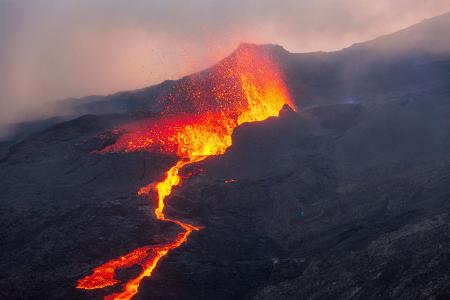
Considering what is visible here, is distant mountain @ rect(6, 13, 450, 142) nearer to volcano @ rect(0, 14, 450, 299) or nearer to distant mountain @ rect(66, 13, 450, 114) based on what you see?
distant mountain @ rect(66, 13, 450, 114)

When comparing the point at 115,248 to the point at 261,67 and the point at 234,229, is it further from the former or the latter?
the point at 261,67

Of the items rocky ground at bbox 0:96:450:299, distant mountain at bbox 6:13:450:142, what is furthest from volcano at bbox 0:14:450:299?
distant mountain at bbox 6:13:450:142

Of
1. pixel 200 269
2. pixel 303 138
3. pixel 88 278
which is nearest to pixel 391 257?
pixel 200 269

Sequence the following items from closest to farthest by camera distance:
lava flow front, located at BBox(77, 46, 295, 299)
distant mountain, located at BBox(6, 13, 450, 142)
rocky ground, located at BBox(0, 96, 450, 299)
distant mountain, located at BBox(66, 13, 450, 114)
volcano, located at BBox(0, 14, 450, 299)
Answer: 1. rocky ground, located at BBox(0, 96, 450, 299)
2. volcano, located at BBox(0, 14, 450, 299)
3. lava flow front, located at BBox(77, 46, 295, 299)
4. distant mountain, located at BBox(6, 13, 450, 142)
5. distant mountain, located at BBox(66, 13, 450, 114)

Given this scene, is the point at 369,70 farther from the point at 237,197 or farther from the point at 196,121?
the point at 237,197

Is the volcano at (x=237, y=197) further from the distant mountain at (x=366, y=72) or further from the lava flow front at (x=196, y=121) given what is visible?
the distant mountain at (x=366, y=72)

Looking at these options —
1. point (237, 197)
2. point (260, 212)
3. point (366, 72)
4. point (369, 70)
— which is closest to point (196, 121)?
point (237, 197)
